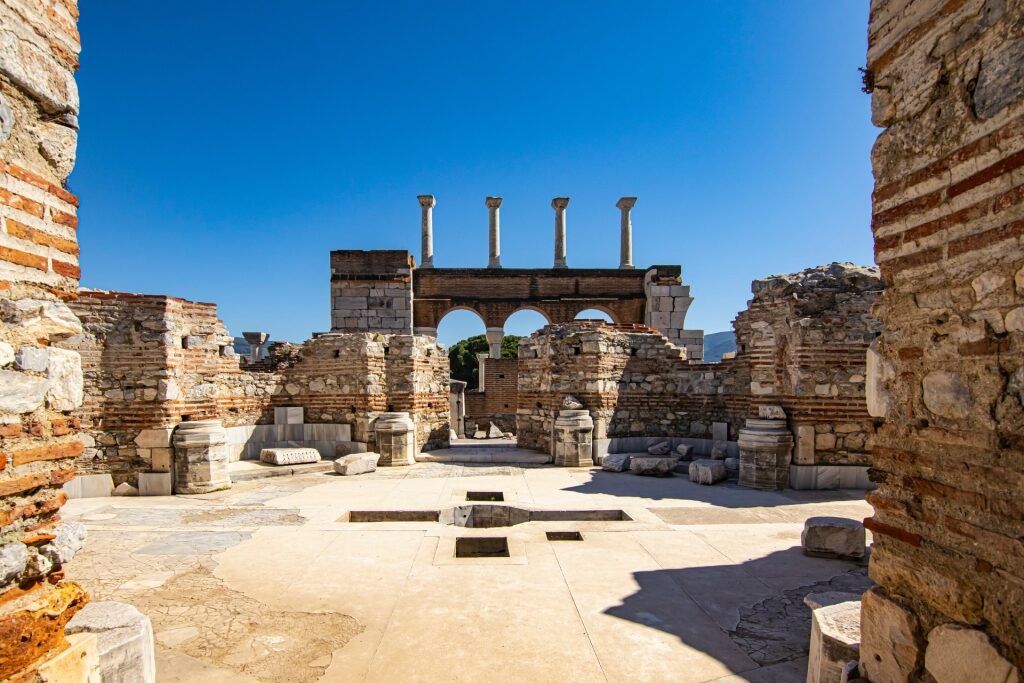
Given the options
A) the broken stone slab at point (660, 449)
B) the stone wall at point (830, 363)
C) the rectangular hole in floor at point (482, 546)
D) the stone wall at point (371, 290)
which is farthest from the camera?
the stone wall at point (371, 290)

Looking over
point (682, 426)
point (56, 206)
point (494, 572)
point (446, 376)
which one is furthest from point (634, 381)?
point (56, 206)

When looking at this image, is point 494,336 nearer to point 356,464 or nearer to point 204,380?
point 356,464

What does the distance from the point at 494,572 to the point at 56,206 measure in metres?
3.83

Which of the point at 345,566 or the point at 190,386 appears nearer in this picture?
the point at 345,566

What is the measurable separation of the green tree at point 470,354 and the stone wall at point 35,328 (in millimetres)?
35764

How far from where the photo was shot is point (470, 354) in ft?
128

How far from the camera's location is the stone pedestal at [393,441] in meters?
9.81

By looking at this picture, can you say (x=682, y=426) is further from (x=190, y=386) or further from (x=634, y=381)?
(x=190, y=386)

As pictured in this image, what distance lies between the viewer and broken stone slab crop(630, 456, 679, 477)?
8.49 metres

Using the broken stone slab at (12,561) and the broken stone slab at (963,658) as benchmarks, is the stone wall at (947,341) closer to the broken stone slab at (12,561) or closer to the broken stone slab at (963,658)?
the broken stone slab at (963,658)

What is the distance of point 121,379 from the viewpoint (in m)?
7.66

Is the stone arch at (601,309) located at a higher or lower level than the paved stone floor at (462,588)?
higher

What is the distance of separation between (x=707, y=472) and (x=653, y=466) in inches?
34.7

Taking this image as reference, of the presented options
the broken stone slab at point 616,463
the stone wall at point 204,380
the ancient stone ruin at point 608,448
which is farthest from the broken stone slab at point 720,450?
the stone wall at point 204,380
